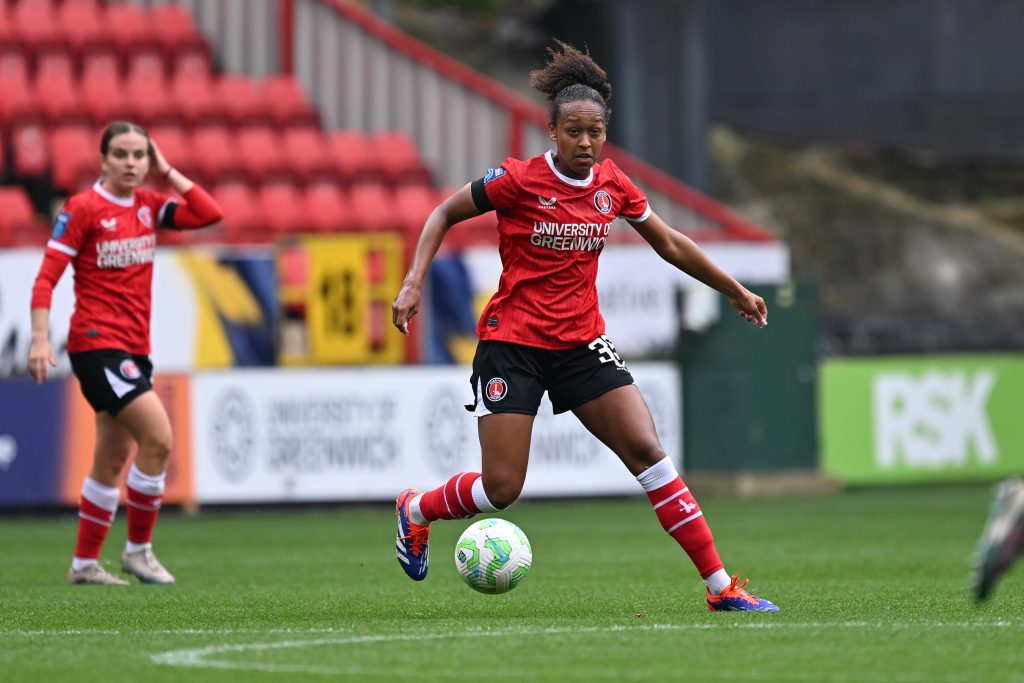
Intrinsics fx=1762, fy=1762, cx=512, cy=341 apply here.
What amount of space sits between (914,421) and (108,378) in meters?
10.4

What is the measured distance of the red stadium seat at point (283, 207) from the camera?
656 inches

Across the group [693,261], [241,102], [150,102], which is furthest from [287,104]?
[693,261]

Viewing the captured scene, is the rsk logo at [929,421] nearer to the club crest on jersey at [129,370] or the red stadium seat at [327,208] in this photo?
the red stadium seat at [327,208]

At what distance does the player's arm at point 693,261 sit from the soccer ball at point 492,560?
131 cm

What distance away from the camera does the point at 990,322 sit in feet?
73.0

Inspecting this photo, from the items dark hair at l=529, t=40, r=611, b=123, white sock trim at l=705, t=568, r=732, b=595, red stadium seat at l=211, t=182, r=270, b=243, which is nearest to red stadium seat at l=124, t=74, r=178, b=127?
red stadium seat at l=211, t=182, r=270, b=243

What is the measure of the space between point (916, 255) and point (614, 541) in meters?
14.7

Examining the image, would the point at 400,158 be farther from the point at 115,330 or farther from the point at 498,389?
the point at 498,389

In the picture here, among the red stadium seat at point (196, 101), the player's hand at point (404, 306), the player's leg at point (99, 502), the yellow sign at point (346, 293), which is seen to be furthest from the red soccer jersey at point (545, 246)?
the red stadium seat at point (196, 101)

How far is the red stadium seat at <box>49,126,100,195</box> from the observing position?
16.7 metres

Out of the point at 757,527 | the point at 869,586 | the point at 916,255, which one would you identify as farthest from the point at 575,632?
the point at 916,255

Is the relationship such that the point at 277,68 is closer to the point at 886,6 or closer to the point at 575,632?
the point at 886,6

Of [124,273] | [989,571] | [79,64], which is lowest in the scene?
[989,571]

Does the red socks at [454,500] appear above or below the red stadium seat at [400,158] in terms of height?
below
